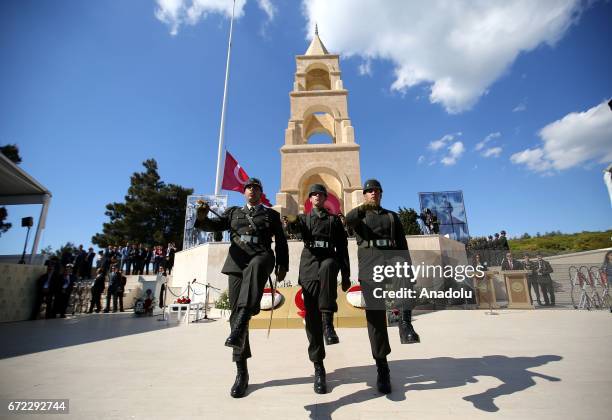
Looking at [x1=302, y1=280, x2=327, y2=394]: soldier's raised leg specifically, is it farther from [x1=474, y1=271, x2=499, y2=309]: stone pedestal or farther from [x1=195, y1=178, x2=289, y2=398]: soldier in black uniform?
[x1=474, y1=271, x2=499, y2=309]: stone pedestal

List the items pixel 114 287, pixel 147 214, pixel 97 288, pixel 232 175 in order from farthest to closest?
pixel 147 214, pixel 232 175, pixel 114 287, pixel 97 288

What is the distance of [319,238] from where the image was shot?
416 cm

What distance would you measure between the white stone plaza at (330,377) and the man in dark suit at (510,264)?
17.8ft

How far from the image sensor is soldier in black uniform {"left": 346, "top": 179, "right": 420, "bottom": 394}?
3.58m

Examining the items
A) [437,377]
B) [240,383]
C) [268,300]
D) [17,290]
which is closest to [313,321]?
[240,383]

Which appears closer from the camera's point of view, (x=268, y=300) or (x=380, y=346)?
(x=380, y=346)

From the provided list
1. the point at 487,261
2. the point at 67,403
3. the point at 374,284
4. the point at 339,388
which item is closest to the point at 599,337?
the point at 374,284

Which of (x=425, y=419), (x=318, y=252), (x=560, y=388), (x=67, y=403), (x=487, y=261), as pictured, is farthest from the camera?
(x=487, y=261)

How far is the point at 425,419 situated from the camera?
2.62 m

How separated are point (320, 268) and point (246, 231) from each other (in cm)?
124

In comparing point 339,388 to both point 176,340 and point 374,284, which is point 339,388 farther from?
point 176,340

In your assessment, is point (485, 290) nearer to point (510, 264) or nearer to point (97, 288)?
point (510, 264)

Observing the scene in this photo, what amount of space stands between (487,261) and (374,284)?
12.9 metres

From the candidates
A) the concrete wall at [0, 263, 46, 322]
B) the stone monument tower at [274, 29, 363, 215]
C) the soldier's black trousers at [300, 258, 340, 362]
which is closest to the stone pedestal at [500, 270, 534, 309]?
the stone monument tower at [274, 29, 363, 215]
